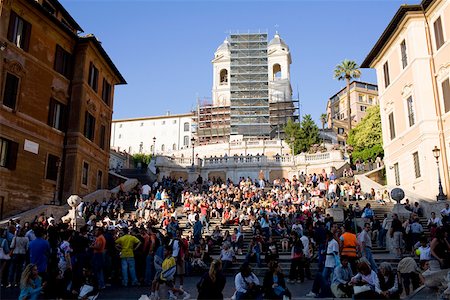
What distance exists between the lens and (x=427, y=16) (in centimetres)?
2486

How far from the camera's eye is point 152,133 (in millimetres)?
93125

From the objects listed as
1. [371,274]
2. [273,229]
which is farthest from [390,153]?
[371,274]

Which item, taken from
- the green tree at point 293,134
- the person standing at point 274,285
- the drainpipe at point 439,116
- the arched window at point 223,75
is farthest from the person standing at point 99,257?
the arched window at point 223,75

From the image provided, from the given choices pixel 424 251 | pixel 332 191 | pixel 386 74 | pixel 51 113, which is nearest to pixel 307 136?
pixel 386 74

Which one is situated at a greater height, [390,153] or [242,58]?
[242,58]

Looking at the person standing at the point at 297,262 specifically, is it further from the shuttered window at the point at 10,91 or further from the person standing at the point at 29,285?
the shuttered window at the point at 10,91

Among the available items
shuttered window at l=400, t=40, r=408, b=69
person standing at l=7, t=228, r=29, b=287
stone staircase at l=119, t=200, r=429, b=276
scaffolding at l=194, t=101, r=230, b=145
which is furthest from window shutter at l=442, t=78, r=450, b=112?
scaffolding at l=194, t=101, r=230, b=145

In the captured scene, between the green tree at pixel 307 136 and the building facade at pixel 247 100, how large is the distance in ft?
46.5

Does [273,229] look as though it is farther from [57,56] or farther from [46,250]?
[57,56]

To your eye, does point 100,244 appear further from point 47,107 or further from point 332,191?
point 332,191

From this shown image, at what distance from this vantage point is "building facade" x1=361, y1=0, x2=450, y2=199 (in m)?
22.9

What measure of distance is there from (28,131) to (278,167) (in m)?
26.4

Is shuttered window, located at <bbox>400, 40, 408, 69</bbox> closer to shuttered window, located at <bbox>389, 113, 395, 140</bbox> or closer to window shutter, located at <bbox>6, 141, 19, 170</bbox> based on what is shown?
shuttered window, located at <bbox>389, 113, 395, 140</bbox>

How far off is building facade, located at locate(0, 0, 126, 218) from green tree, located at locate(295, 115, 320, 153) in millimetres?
31715
